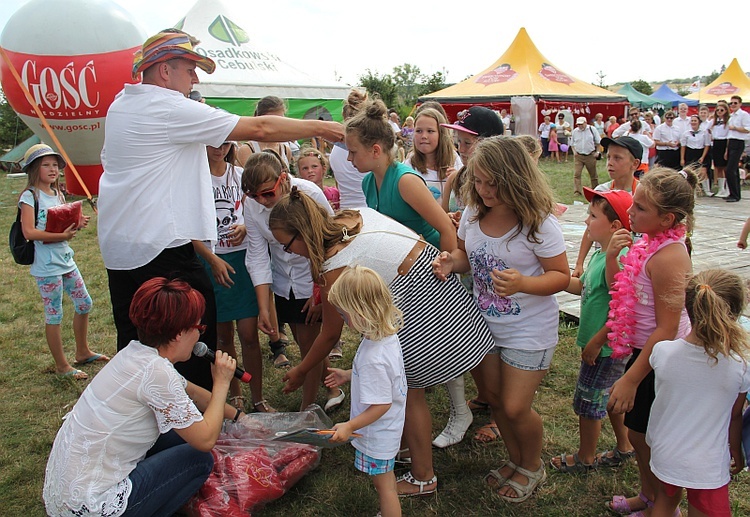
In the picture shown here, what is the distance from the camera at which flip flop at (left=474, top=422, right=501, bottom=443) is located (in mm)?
3242

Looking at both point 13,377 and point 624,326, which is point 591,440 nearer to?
point 624,326

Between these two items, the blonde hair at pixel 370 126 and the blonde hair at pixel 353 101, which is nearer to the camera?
the blonde hair at pixel 370 126

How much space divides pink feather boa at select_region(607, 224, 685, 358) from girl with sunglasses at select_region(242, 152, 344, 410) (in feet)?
5.12

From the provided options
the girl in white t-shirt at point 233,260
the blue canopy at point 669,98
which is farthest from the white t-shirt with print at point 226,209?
the blue canopy at point 669,98

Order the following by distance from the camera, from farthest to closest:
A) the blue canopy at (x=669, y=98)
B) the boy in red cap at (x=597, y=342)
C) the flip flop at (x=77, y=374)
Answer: the blue canopy at (x=669, y=98)
the flip flop at (x=77, y=374)
the boy in red cap at (x=597, y=342)

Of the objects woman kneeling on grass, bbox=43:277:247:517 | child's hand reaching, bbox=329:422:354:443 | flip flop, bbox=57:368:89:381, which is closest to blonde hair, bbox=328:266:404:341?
child's hand reaching, bbox=329:422:354:443

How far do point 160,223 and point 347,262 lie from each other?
0.93m

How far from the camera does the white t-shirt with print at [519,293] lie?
2.47 meters

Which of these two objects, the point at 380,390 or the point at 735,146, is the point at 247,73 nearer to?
the point at 735,146

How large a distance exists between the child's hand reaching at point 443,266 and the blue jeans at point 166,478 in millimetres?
1315

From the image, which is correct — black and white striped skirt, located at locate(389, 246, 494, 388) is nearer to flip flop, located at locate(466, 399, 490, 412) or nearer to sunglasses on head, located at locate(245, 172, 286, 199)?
sunglasses on head, located at locate(245, 172, 286, 199)

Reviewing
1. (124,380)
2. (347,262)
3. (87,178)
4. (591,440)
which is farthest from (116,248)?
(87,178)

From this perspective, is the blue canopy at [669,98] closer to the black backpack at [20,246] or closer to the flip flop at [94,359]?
the flip flop at [94,359]

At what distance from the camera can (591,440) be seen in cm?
284
